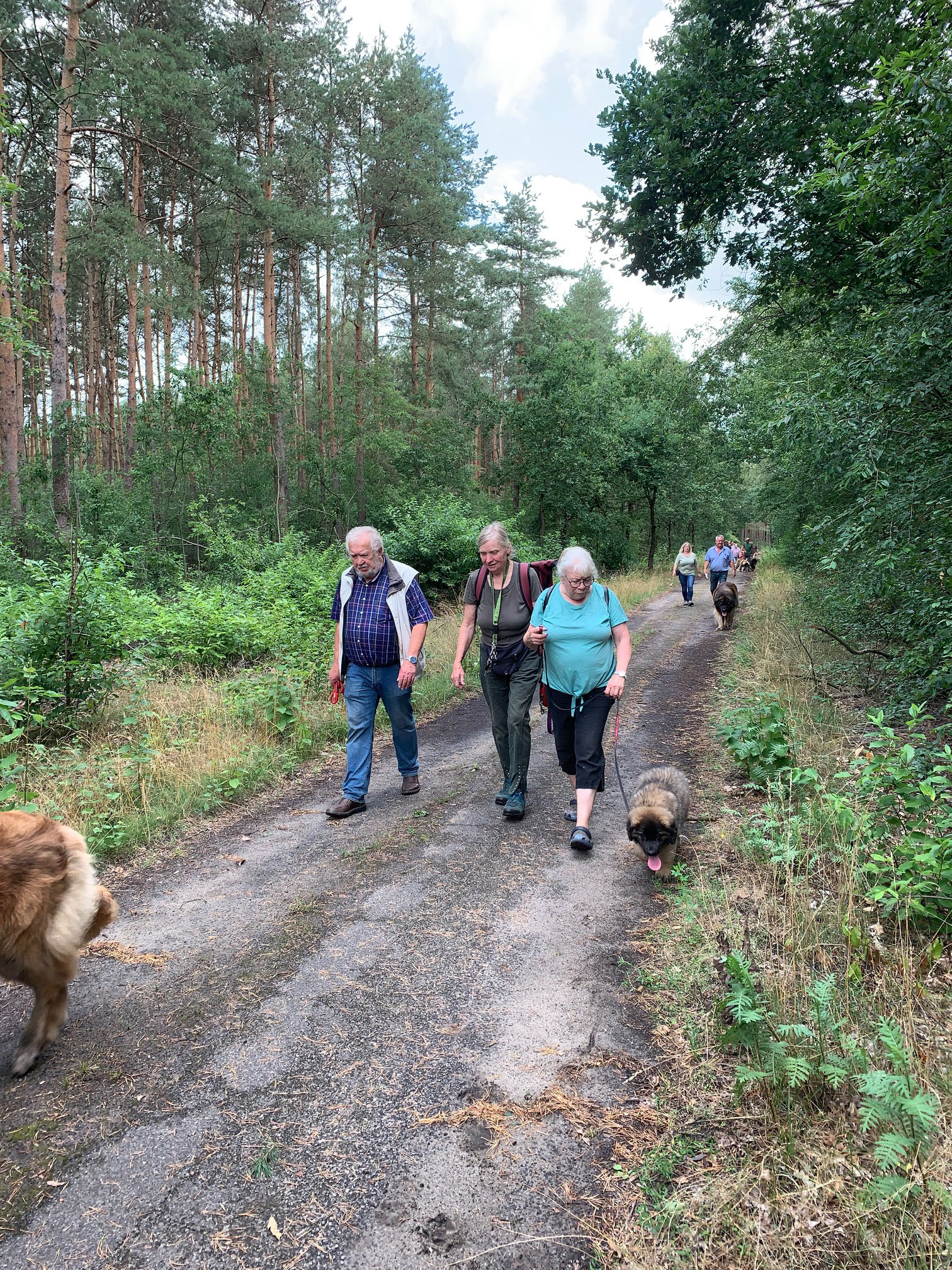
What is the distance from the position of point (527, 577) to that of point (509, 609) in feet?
0.96

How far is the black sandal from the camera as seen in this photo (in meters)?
4.62

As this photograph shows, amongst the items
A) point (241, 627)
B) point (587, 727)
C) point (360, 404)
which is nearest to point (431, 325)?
point (360, 404)

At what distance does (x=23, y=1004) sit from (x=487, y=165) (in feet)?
95.4

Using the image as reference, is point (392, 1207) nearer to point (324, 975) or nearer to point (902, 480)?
Answer: point (324, 975)

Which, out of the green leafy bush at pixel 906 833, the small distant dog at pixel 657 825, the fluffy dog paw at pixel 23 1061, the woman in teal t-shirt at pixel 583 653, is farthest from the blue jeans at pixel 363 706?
the green leafy bush at pixel 906 833

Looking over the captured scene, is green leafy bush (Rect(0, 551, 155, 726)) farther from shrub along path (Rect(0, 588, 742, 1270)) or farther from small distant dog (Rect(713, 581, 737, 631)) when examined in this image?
small distant dog (Rect(713, 581, 737, 631))

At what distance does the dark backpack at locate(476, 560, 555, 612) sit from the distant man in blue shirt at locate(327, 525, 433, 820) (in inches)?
18.2

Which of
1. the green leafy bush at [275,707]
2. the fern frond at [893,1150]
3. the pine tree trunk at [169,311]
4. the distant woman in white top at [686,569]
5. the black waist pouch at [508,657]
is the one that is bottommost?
the fern frond at [893,1150]

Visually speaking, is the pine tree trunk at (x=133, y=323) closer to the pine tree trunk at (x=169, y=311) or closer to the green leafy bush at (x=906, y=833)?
the pine tree trunk at (x=169, y=311)

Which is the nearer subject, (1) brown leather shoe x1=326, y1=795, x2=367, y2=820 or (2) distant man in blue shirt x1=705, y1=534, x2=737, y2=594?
(1) brown leather shoe x1=326, y1=795, x2=367, y2=820

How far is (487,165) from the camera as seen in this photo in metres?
24.9

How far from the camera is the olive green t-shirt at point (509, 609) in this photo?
516cm

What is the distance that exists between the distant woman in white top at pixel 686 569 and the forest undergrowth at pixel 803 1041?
15385 mm

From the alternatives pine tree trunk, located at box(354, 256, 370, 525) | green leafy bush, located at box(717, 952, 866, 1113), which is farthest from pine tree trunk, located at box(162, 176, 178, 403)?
green leafy bush, located at box(717, 952, 866, 1113)
